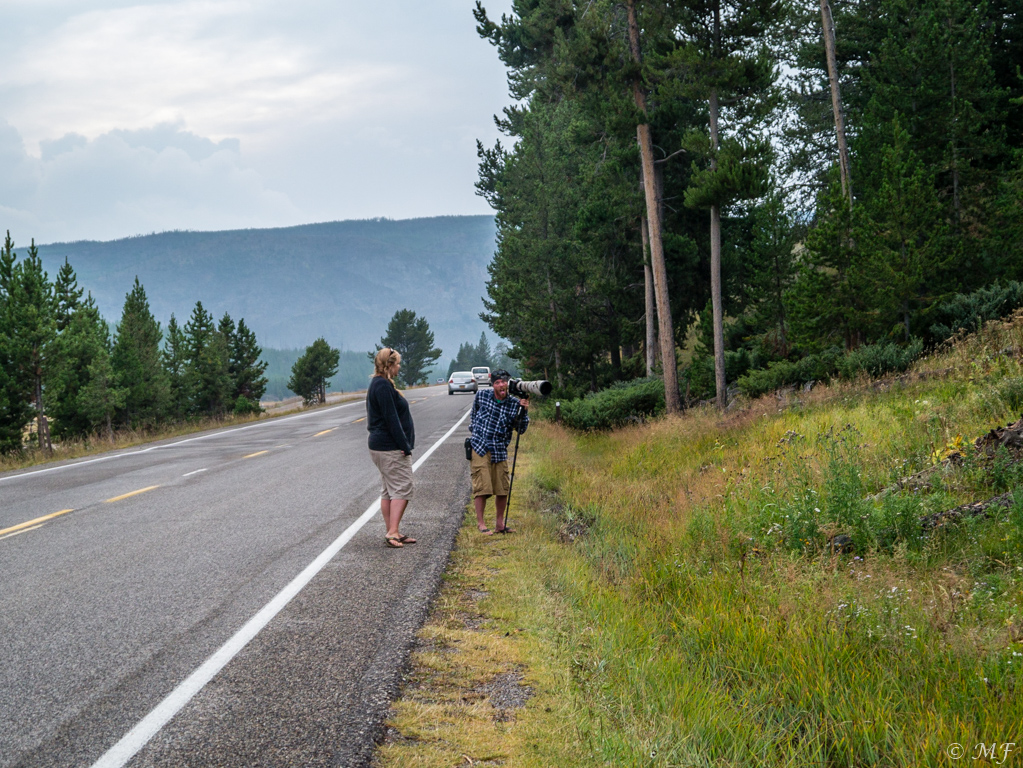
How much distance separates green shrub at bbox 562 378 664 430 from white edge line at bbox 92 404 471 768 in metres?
13.2

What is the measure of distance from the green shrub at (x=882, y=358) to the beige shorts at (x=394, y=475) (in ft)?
34.6

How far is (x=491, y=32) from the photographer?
116 feet

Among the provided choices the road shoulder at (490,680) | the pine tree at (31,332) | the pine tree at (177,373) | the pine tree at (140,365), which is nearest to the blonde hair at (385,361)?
the road shoulder at (490,680)

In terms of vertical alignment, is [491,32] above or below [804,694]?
above

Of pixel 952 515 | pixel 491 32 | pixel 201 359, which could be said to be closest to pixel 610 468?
pixel 952 515

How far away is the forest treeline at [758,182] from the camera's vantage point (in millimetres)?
16875

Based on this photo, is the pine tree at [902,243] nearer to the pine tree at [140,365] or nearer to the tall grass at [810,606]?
the tall grass at [810,606]

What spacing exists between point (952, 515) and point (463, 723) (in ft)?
13.6

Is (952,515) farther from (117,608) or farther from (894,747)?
(117,608)

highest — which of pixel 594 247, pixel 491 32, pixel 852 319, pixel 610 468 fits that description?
pixel 491 32

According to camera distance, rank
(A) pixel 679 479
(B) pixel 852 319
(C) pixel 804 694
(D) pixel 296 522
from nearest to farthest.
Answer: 1. (C) pixel 804 694
2. (D) pixel 296 522
3. (A) pixel 679 479
4. (B) pixel 852 319

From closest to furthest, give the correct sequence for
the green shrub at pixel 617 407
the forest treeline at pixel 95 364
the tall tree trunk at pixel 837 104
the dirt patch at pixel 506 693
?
1. the dirt patch at pixel 506 693
2. the green shrub at pixel 617 407
3. the tall tree trunk at pixel 837 104
4. the forest treeline at pixel 95 364

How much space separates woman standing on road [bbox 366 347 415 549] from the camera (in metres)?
7.74

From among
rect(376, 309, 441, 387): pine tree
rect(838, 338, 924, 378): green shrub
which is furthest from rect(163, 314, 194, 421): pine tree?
rect(376, 309, 441, 387): pine tree
